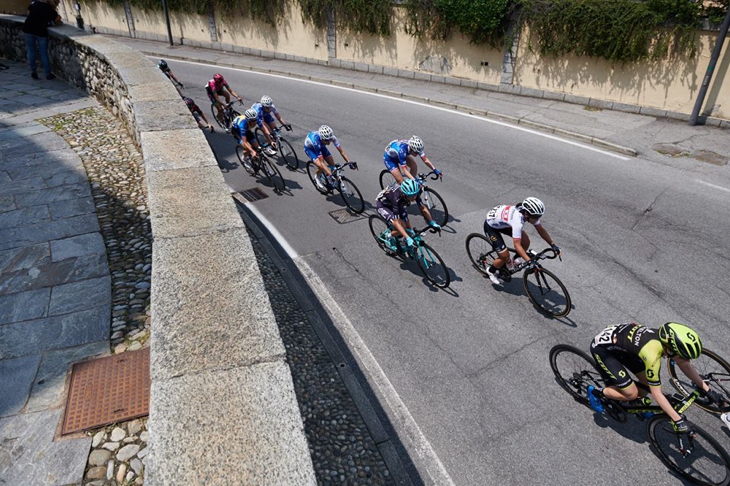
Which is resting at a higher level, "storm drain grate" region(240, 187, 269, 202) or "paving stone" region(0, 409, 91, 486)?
"paving stone" region(0, 409, 91, 486)

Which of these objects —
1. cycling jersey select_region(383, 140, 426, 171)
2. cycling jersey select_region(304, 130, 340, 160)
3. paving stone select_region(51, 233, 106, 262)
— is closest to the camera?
paving stone select_region(51, 233, 106, 262)

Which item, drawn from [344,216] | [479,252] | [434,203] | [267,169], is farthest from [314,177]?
[479,252]

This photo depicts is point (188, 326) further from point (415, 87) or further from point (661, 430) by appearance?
point (415, 87)

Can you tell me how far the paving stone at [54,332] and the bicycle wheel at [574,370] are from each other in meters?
5.14

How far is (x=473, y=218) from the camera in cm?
1018

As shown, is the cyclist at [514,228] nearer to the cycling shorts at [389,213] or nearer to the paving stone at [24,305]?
the cycling shorts at [389,213]

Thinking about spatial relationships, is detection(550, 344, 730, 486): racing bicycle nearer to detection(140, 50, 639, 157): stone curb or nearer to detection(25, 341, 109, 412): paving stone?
detection(25, 341, 109, 412): paving stone

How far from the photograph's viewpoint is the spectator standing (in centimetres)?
1370

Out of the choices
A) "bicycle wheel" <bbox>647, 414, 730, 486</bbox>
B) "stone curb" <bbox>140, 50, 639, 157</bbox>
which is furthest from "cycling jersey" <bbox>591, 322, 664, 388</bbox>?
"stone curb" <bbox>140, 50, 639, 157</bbox>

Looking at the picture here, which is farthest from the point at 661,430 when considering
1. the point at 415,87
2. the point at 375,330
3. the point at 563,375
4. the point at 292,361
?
the point at 415,87

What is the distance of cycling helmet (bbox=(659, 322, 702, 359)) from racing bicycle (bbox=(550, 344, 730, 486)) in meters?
0.68

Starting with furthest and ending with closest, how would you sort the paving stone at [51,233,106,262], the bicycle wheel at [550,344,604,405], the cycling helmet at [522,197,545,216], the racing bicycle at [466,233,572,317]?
the racing bicycle at [466,233,572,317]
the cycling helmet at [522,197,545,216]
the paving stone at [51,233,106,262]
the bicycle wheel at [550,344,604,405]

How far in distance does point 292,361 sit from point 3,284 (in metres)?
3.46

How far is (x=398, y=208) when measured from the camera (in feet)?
27.7
